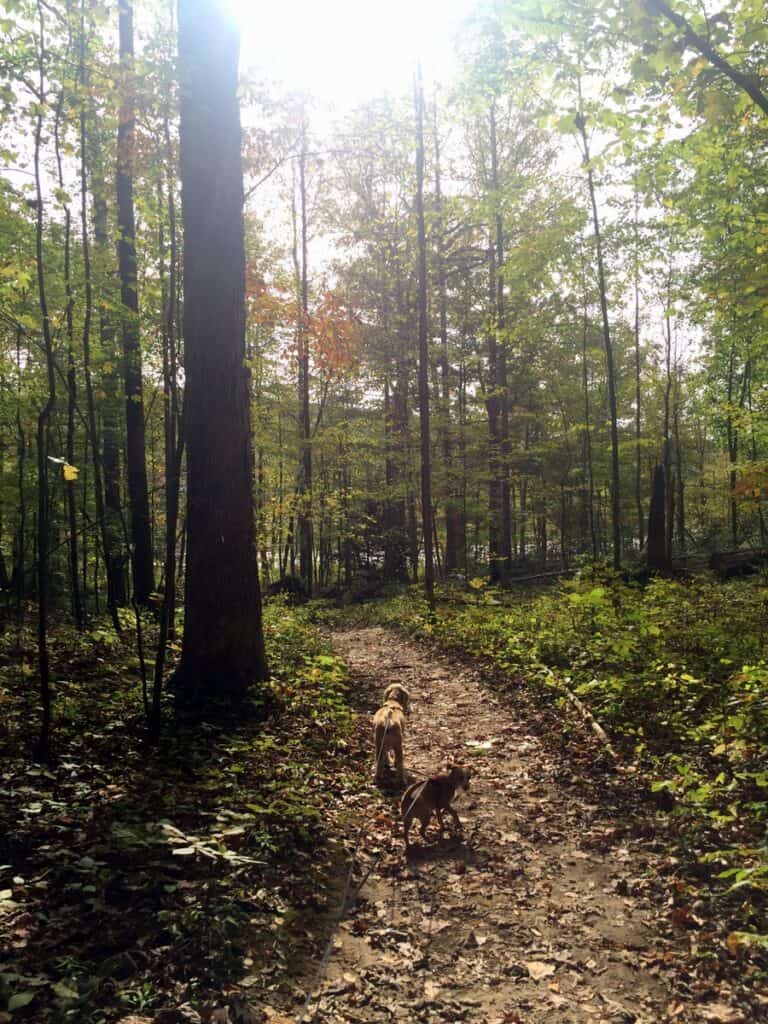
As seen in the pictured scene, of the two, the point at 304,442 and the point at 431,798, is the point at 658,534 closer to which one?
the point at 304,442

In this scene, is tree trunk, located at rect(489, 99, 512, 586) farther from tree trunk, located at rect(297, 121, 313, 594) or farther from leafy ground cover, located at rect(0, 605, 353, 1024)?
leafy ground cover, located at rect(0, 605, 353, 1024)

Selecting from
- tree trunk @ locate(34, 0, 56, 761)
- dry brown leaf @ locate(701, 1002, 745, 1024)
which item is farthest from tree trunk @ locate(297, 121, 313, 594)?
dry brown leaf @ locate(701, 1002, 745, 1024)

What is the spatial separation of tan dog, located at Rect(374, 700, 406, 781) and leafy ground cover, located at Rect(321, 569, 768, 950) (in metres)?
1.92

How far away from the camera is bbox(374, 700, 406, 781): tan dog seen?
5191 mm

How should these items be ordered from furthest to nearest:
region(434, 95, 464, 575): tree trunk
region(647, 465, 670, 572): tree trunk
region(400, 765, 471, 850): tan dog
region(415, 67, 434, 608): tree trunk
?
region(434, 95, 464, 575): tree trunk → region(647, 465, 670, 572): tree trunk → region(415, 67, 434, 608): tree trunk → region(400, 765, 471, 850): tan dog

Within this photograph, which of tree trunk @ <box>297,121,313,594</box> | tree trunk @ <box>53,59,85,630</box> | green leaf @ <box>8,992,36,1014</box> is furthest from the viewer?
tree trunk @ <box>297,121,313,594</box>

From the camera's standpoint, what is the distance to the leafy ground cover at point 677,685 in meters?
3.80

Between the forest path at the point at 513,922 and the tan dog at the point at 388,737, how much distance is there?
0.84 feet

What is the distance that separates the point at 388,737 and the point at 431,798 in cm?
106

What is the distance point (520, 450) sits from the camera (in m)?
19.5

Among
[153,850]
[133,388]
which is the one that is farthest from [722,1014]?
[133,388]

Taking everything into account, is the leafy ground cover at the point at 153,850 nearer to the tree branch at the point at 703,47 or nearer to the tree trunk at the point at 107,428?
the tree trunk at the point at 107,428

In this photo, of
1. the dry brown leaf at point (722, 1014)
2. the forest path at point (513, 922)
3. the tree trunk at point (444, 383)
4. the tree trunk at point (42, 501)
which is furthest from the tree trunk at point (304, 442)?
the dry brown leaf at point (722, 1014)

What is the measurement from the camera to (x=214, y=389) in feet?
21.0
